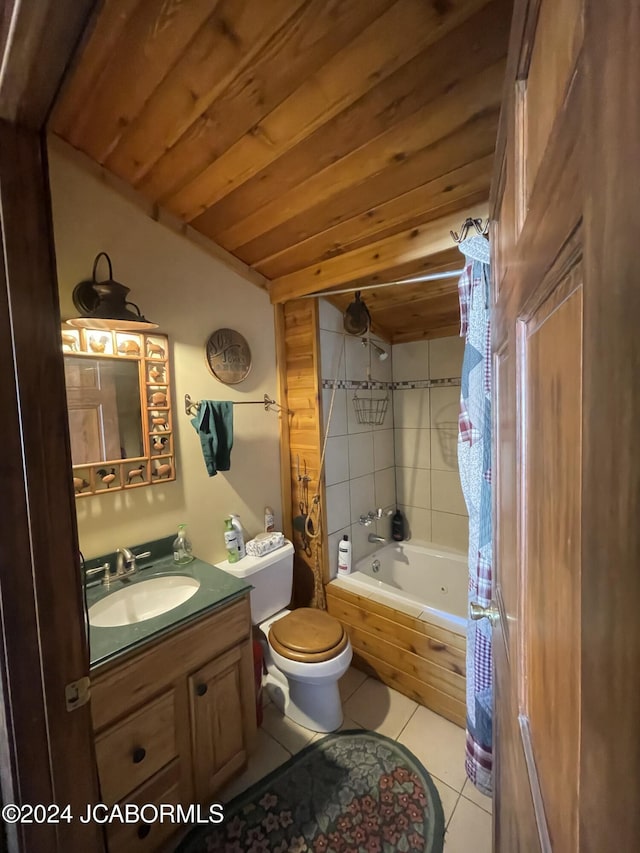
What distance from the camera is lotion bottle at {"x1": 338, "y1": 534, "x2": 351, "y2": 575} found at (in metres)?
2.16

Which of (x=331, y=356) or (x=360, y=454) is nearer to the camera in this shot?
(x=331, y=356)

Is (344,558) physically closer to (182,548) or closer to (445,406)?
(182,548)

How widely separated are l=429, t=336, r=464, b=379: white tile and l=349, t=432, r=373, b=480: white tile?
67 centimetres

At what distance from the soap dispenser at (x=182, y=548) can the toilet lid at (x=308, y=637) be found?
54 cm

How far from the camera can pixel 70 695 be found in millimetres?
667

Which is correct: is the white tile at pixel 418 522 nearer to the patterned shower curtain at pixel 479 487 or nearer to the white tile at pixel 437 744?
the white tile at pixel 437 744

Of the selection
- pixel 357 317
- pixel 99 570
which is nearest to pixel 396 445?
pixel 357 317

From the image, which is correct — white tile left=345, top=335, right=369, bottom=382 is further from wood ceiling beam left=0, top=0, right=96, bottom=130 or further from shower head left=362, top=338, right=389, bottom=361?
wood ceiling beam left=0, top=0, right=96, bottom=130

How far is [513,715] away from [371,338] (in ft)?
7.40

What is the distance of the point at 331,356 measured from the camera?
2188mm

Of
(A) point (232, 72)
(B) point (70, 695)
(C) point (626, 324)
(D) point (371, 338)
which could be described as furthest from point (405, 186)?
(B) point (70, 695)

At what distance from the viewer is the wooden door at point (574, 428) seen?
0.20 m

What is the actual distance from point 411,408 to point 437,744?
193 centimetres

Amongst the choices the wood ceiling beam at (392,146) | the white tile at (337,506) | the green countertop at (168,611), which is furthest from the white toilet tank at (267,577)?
the wood ceiling beam at (392,146)
